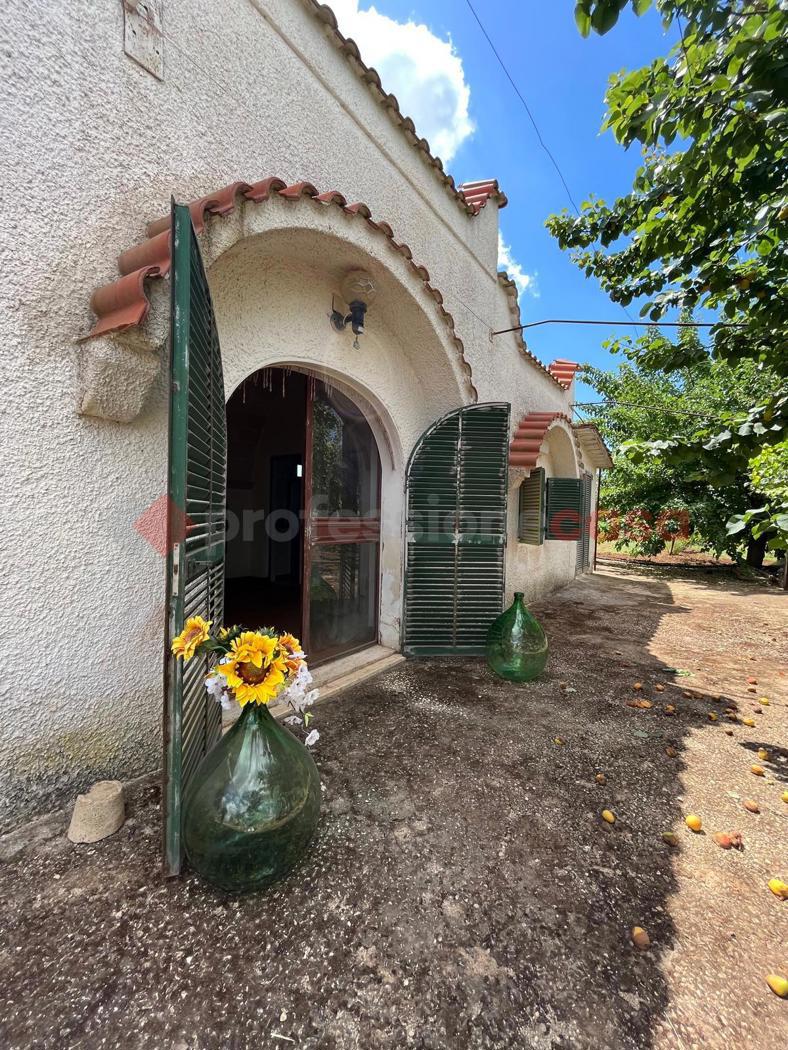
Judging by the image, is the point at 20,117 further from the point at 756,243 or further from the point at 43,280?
the point at 756,243

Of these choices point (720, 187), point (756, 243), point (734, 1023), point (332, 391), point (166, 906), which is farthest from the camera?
point (332, 391)

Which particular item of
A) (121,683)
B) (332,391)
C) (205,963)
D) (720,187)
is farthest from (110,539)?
(720,187)

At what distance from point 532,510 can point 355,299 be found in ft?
14.4

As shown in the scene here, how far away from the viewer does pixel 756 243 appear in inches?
129

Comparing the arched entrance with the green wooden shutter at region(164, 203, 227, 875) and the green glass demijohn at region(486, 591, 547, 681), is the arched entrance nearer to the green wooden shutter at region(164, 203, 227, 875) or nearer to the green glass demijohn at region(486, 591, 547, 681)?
the green glass demijohn at region(486, 591, 547, 681)

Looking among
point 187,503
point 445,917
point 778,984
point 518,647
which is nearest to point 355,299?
point 187,503

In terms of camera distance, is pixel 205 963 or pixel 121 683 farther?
pixel 121 683

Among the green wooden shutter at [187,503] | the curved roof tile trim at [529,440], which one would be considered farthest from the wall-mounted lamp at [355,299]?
the curved roof tile trim at [529,440]

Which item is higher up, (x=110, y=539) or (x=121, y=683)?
(x=110, y=539)

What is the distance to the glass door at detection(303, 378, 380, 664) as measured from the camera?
14.1ft

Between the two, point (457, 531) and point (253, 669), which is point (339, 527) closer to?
point (457, 531)

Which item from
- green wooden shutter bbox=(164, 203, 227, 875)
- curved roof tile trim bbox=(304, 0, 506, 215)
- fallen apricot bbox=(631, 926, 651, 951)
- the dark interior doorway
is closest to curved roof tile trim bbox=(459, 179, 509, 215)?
curved roof tile trim bbox=(304, 0, 506, 215)

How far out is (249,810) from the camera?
1.81 metres

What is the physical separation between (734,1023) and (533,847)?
86cm
